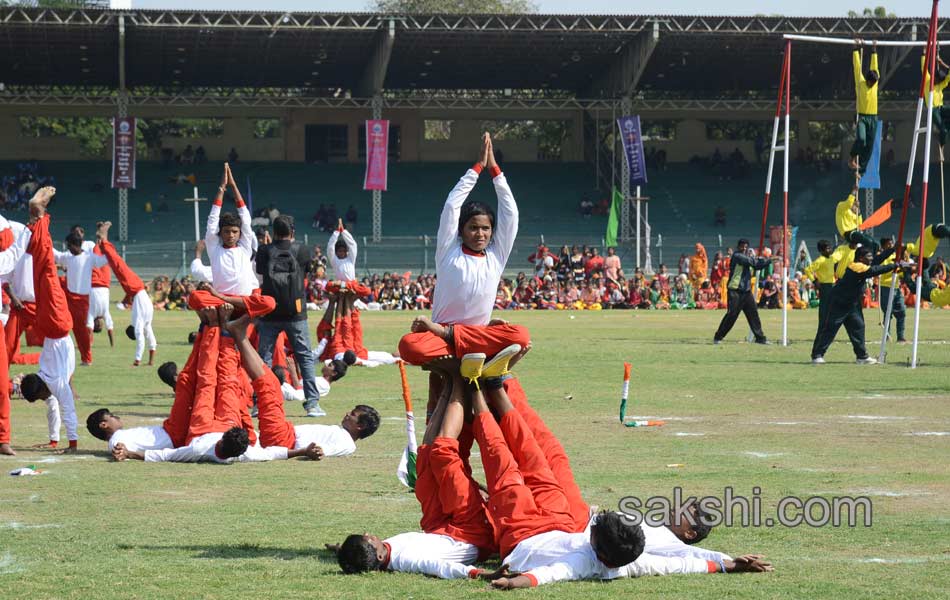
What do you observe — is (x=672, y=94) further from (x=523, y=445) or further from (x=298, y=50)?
(x=523, y=445)

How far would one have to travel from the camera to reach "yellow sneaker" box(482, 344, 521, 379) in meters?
8.34

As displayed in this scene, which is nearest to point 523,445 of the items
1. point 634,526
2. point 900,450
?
point 634,526

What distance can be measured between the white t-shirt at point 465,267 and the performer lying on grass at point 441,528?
65 centimetres

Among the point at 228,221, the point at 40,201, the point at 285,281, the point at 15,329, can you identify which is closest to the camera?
the point at 40,201

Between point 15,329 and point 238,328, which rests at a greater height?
point 238,328

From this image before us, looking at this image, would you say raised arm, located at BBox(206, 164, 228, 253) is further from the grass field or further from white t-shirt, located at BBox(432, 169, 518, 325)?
white t-shirt, located at BBox(432, 169, 518, 325)

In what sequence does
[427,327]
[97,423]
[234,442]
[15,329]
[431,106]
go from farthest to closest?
[431,106] < [15,329] < [97,423] < [234,442] < [427,327]

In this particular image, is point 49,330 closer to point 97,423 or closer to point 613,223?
point 97,423

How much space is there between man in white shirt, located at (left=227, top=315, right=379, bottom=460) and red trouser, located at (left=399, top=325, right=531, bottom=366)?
11.9ft

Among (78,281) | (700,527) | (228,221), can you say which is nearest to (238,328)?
(228,221)

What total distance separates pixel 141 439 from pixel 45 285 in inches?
67.9

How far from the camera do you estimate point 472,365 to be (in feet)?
27.1

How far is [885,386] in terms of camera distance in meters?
18.3

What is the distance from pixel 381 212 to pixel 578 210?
8.79 meters
